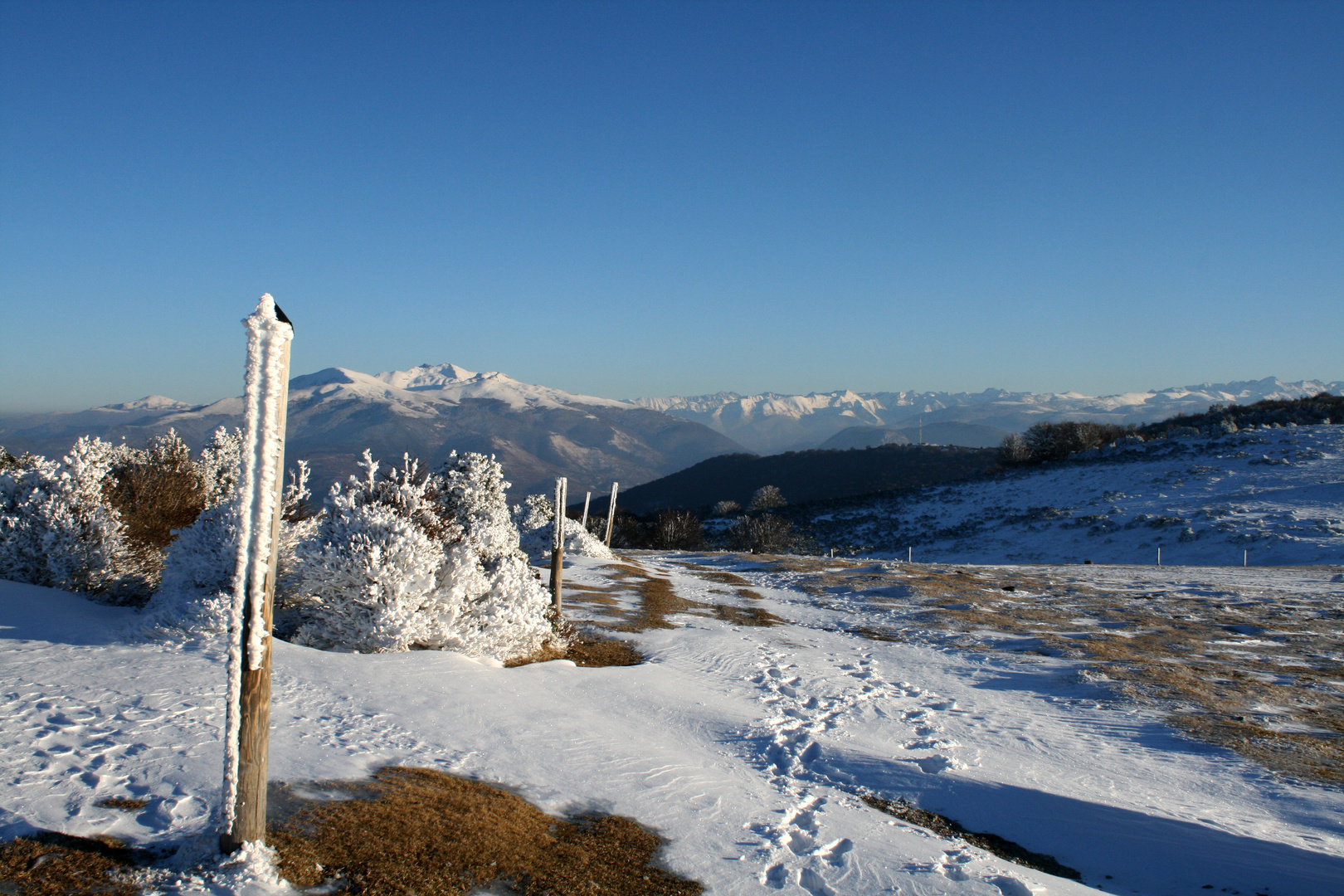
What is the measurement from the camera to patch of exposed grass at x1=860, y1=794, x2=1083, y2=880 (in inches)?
236

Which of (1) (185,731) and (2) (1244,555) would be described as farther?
(2) (1244,555)

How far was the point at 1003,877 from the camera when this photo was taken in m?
5.35

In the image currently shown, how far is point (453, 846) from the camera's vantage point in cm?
496

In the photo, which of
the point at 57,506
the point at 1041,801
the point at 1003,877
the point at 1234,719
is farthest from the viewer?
the point at 57,506

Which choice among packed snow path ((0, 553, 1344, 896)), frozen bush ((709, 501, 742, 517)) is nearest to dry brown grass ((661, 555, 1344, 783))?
packed snow path ((0, 553, 1344, 896))

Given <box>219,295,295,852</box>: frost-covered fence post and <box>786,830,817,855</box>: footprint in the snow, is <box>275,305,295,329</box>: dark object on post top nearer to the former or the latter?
<box>219,295,295,852</box>: frost-covered fence post

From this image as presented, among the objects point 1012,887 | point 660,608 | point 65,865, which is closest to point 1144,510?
point 660,608

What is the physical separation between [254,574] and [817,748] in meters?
6.25

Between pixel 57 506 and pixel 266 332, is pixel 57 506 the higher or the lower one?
the lower one

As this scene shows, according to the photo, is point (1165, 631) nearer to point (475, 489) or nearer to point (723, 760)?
point (723, 760)

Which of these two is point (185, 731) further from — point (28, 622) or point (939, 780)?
point (939, 780)

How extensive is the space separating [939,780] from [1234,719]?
509 cm

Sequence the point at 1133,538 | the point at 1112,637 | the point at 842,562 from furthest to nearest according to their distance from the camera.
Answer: the point at 1133,538 → the point at 842,562 → the point at 1112,637

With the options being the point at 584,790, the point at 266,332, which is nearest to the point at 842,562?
the point at 584,790
